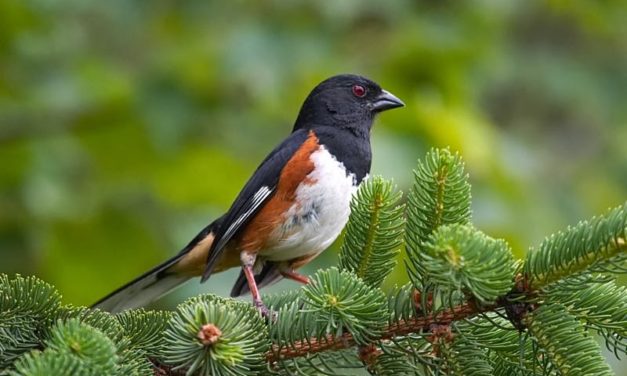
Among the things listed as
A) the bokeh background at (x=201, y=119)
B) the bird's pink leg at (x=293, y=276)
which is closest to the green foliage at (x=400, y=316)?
the bird's pink leg at (x=293, y=276)

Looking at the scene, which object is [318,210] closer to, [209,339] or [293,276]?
[293,276]

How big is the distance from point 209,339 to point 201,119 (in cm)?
355

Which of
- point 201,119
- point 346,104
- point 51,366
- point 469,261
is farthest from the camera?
point 201,119

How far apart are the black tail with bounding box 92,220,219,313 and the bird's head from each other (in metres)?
0.63

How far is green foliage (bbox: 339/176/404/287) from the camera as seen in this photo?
2361 millimetres

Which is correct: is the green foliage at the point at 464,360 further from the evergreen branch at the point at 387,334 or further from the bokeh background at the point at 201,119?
the bokeh background at the point at 201,119

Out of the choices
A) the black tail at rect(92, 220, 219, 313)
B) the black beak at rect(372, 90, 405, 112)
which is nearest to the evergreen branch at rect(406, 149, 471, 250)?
the black tail at rect(92, 220, 219, 313)

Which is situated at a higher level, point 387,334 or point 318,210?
point 318,210

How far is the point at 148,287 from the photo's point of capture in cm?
367

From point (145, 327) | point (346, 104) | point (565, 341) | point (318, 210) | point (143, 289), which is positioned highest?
point (346, 104)

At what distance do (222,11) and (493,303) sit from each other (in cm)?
411

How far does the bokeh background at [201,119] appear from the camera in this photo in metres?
4.86

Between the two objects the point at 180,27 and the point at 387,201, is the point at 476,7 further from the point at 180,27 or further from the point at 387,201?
the point at 387,201

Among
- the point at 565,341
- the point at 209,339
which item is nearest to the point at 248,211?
the point at 209,339
